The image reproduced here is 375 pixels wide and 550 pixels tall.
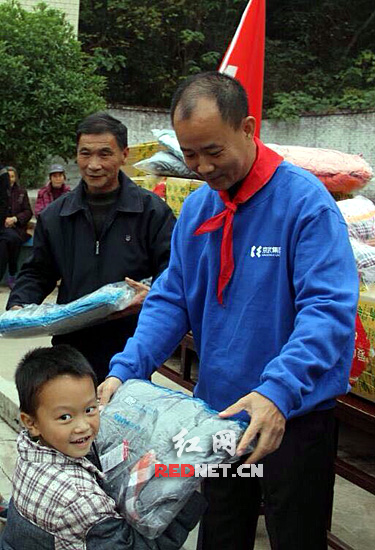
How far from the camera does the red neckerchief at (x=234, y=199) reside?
212cm

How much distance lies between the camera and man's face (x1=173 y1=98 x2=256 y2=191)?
6.46 ft

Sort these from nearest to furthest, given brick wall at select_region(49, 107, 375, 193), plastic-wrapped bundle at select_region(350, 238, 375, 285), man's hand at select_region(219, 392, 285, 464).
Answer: man's hand at select_region(219, 392, 285, 464), plastic-wrapped bundle at select_region(350, 238, 375, 285), brick wall at select_region(49, 107, 375, 193)

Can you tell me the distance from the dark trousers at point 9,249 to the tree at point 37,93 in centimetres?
127

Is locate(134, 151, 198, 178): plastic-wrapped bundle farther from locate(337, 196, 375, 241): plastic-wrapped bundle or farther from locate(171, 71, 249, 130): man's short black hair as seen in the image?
locate(171, 71, 249, 130): man's short black hair

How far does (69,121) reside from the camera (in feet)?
33.2

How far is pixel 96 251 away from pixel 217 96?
1.42 m

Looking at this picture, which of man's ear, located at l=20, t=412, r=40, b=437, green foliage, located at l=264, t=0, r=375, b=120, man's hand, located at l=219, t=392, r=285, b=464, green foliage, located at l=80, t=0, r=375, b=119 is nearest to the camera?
man's hand, located at l=219, t=392, r=285, b=464

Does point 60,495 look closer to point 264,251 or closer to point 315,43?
point 264,251

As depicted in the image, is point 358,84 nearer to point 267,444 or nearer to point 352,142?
point 352,142

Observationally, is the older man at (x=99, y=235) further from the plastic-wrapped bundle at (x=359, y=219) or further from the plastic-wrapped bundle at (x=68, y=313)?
the plastic-wrapped bundle at (x=359, y=219)

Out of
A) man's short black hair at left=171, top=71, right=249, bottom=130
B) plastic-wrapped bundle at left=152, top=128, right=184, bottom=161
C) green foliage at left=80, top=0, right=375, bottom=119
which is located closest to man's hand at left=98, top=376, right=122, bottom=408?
man's short black hair at left=171, top=71, right=249, bottom=130

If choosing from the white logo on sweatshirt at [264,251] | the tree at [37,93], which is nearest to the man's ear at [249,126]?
the white logo on sweatshirt at [264,251]

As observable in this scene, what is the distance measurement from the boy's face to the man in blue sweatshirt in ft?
0.53

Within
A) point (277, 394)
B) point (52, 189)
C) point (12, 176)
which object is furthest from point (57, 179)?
point (277, 394)
